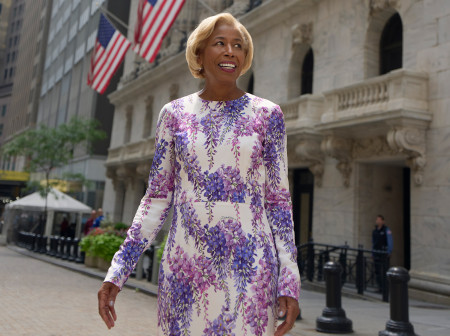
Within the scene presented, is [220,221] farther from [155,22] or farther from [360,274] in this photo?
[155,22]

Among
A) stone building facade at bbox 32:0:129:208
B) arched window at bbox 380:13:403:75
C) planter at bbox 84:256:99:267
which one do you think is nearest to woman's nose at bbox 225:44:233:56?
arched window at bbox 380:13:403:75

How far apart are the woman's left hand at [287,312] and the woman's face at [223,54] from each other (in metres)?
1.04

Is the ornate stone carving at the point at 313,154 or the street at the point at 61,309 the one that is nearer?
→ the street at the point at 61,309

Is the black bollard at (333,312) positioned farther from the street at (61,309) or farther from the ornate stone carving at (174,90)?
the ornate stone carving at (174,90)

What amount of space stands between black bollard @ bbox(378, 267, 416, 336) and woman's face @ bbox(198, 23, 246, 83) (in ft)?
16.8

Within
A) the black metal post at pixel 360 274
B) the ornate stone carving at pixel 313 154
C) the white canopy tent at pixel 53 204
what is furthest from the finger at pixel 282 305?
the white canopy tent at pixel 53 204

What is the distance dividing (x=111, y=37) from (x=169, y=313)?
59.9ft

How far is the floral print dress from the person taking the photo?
189 centimetres

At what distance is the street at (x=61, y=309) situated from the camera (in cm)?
660

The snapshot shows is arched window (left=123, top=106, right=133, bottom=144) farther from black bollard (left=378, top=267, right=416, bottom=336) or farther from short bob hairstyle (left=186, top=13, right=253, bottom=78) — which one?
short bob hairstyle (left=186, top=13, right=253, bottom=78)

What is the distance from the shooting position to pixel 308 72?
16.9 meters

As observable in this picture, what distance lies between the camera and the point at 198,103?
7.15ft

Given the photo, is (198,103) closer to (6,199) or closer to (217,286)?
(217,286)

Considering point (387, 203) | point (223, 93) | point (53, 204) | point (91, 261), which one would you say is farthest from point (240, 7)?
point (223, 93)
